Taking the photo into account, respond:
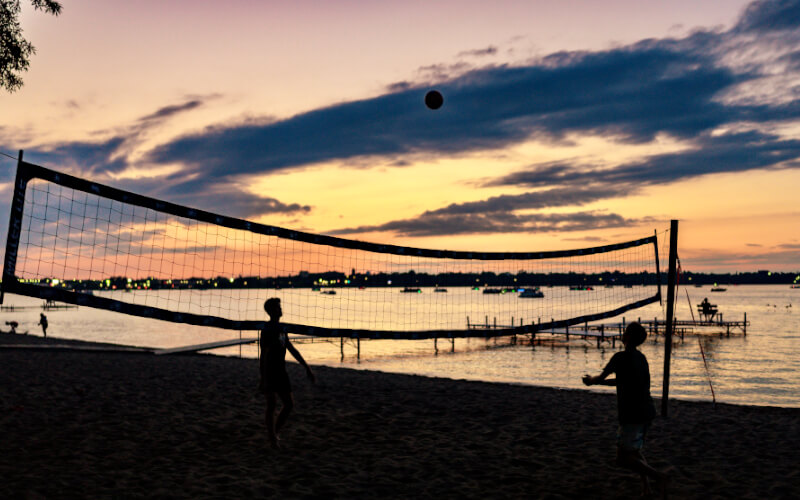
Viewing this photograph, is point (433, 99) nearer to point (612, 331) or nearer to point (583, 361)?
point (583, 361)

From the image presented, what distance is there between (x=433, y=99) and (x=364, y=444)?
9.17 m

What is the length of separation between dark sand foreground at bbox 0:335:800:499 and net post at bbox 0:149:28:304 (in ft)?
7.01

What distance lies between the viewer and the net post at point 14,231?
707cm

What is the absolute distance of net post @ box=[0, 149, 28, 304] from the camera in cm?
707

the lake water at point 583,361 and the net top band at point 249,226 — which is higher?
the net top band at point 249,226

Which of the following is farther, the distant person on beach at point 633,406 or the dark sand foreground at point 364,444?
the dark sand foreground at point 364,444

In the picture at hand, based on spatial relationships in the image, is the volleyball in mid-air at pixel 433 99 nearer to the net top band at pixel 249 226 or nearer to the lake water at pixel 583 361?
the net top band at pixel 249 226

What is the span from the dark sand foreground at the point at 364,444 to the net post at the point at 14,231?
214 centimetres

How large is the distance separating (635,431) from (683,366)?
3430 cm

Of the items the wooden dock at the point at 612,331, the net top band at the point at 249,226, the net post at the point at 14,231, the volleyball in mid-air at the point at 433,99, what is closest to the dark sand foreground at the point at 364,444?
the net post at the point at 14,231

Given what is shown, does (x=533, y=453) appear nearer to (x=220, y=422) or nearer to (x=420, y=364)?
(x=220, y=422)

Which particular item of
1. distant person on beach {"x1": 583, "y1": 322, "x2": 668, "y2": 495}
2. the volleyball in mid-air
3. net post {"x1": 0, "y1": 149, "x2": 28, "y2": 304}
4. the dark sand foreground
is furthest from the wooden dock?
net post {"x1": 0, "y1": 149, "x2": 28, "y2": 304}

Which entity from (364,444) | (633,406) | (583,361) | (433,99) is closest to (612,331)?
(583,361)

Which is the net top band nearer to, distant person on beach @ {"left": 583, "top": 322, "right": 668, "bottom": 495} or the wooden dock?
distant person on beach @ {"left": 583, "top": 322, "right": 668, "bottom": 495}
